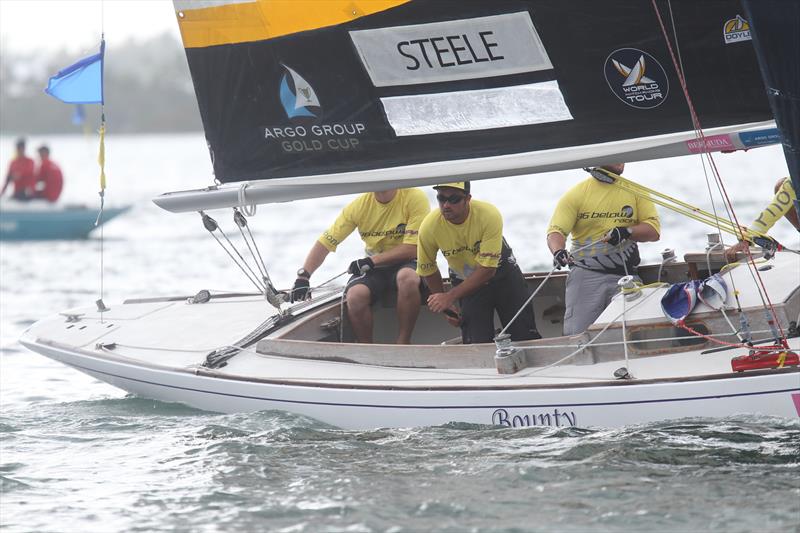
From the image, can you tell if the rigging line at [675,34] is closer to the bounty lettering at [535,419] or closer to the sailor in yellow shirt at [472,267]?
the sailor in yellow shirt at [472,267]

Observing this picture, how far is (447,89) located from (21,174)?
42.9 ft

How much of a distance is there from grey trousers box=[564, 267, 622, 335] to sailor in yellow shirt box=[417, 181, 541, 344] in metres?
0.23

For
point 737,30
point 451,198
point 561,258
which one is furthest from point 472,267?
point 737,30

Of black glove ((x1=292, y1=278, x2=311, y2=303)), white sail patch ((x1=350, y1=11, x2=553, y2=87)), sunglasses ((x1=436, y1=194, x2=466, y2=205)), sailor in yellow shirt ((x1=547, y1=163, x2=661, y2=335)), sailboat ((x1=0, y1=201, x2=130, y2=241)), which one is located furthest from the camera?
sailboat ((x1=0, y1=201, x2=130, y2=241))

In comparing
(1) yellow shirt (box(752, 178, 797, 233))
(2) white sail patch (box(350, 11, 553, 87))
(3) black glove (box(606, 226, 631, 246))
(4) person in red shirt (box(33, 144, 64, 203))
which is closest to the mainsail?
(2) white sail patch (box(350, 11, 553, 87))

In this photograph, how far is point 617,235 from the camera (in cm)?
647

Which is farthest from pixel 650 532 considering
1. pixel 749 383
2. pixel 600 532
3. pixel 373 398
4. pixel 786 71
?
pixel 786 71

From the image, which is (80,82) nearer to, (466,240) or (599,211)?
(466,240)

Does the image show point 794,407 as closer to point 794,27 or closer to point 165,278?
point 794,27

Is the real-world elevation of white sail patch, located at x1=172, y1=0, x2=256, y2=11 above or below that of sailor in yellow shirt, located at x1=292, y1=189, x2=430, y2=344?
above

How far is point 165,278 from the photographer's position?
49.2 feet

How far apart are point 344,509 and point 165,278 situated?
10.3 metres

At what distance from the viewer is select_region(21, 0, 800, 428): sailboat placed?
557 centimetres

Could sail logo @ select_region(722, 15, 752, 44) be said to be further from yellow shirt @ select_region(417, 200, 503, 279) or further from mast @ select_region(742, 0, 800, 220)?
yellow shirt @ select_region(417, 200, 503, 279)
